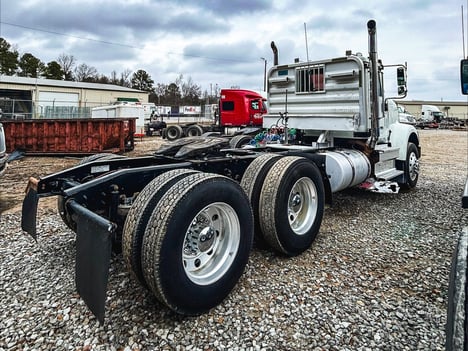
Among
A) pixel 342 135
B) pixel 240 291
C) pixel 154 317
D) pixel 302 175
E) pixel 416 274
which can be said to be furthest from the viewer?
pixel 342 135

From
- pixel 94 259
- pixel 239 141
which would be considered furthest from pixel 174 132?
pixel 94 259

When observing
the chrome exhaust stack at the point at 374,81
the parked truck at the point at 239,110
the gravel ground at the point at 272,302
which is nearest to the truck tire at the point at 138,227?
the gravel ground at the point at 272,302

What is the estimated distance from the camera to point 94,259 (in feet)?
7.21

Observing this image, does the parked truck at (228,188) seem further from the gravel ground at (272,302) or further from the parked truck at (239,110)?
the parked truck at (239,110)

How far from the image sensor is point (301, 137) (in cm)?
650

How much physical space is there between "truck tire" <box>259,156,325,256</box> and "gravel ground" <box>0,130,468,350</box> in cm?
22

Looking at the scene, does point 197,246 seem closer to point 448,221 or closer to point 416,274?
point 416,274

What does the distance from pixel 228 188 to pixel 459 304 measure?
1728 millimetres

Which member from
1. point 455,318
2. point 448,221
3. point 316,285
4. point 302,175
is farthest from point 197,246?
point 448,221

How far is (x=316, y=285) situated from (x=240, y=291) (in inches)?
26.8

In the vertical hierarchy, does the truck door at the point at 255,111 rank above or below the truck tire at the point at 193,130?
above

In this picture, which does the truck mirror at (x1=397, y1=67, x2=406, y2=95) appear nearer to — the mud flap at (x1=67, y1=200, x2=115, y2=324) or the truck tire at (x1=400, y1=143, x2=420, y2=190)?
the truck tire at (x1=400, y1=143, x2=420, y2=190)

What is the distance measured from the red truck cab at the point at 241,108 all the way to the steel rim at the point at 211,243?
15536 millimetres

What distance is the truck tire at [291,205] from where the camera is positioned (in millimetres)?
3461
